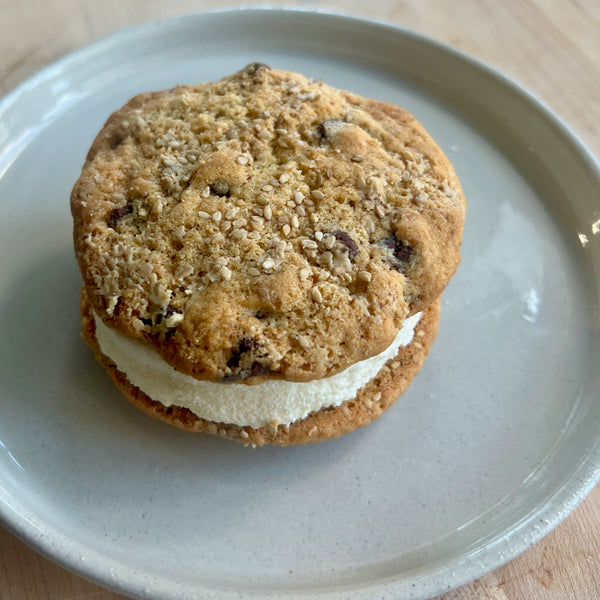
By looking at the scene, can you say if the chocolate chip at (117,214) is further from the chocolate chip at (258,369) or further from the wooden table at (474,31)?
the wooden table at (474,31)

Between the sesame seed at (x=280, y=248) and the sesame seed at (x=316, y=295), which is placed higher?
the sesame seed at (x=280, y=248)

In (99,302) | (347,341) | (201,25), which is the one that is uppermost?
(201,25)

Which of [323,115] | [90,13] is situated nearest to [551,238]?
[323,115]

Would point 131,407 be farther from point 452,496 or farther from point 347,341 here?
point 452,496

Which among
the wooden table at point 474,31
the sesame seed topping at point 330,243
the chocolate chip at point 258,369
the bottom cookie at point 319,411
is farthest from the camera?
the wooden table at point 474,31

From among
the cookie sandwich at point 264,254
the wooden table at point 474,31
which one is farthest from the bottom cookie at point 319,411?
the wooden table at point 474,31

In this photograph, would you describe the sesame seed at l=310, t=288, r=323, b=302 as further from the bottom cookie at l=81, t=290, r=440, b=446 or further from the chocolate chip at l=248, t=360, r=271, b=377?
the bottom cookie at l=81, t=290, r=440, b=446

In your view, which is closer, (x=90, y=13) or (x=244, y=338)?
(x=244, y=338)

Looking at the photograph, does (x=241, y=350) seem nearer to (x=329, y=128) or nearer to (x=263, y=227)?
(x=263, y=227)
